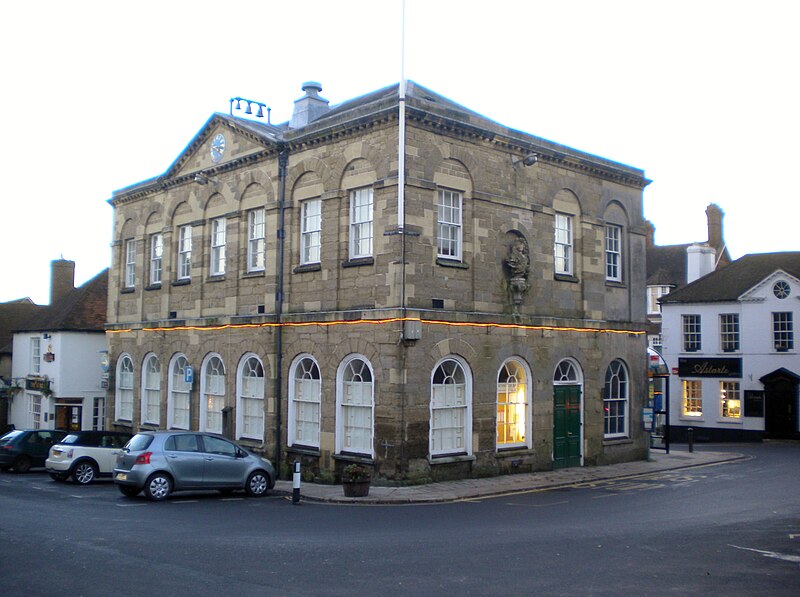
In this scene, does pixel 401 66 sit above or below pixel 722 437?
above

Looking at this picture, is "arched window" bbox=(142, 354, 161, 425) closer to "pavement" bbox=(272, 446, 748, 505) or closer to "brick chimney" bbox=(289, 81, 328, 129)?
"pavement" bbox=(272, 446, 748, 505)

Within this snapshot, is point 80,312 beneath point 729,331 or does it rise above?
above

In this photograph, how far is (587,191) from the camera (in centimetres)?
2627

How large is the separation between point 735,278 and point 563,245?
1985 centimetres

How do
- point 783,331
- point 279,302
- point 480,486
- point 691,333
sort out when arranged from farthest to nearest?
point 691,333 → point 783,331 → point 279,302 → point 480,486

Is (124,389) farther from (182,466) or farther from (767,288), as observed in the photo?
(767,288)

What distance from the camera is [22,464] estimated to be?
27.1 metres

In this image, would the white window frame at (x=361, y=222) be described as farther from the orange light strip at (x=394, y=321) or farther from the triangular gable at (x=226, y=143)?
the triangular gable at (x=226, y=143)

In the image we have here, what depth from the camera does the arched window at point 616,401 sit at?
26.6 m

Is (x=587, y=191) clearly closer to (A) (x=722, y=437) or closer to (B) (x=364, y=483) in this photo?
(B) (x=364, y=483)

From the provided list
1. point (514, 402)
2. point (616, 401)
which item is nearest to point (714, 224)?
point (616, 401)

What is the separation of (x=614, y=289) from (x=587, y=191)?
3.41 metres

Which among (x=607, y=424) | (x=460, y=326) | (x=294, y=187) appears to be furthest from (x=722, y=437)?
(x=294, y=187)

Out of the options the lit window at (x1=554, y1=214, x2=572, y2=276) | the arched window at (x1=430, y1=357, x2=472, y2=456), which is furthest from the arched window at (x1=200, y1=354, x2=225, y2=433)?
A: the lit window at (x1=554, y1=214, x2=572, y2=276)
